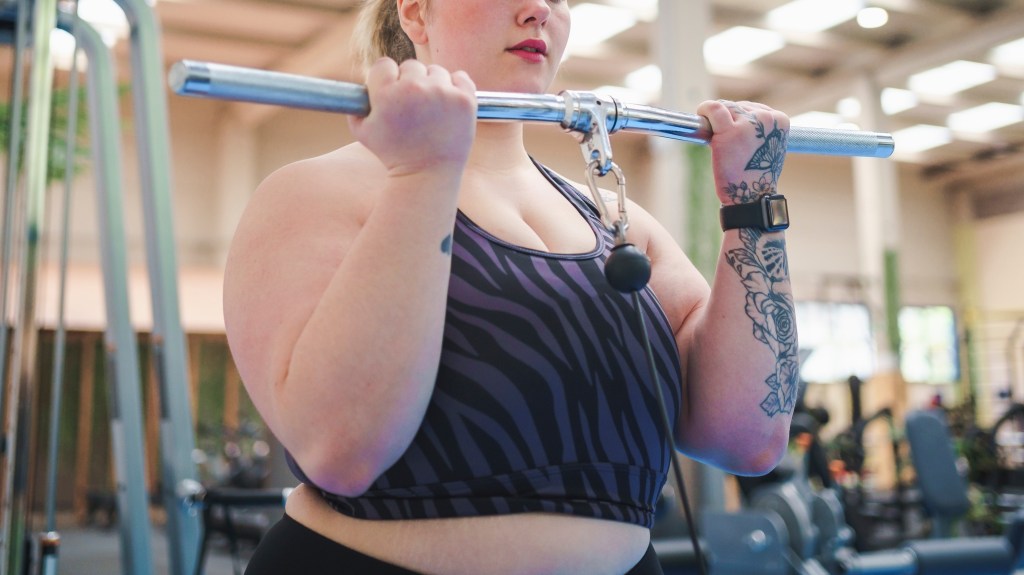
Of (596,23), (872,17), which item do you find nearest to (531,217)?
(596,23)

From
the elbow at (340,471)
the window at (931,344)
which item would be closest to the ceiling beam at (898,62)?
the window at (931,344)

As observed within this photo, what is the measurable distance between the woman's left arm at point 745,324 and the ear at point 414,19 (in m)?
0.28

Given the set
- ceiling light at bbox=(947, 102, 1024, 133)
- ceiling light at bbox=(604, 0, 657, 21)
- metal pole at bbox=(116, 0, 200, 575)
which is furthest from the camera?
ceiling light at bbox=(947, 102, 1024, 133)

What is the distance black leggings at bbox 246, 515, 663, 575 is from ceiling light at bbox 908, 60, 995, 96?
10.4 meters

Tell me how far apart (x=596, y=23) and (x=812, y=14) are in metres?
1.97

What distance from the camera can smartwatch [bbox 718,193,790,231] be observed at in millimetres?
903

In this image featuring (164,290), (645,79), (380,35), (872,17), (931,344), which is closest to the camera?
(380,35)

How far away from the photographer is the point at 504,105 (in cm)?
72

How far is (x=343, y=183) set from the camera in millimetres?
794

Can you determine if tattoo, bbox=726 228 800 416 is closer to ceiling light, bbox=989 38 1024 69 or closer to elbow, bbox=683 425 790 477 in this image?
elbow, bbox=683 425 790 477

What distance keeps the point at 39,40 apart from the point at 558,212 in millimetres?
1257

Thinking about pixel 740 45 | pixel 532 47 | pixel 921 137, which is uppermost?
pixel 740 45

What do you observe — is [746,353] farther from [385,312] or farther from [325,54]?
[325,54]

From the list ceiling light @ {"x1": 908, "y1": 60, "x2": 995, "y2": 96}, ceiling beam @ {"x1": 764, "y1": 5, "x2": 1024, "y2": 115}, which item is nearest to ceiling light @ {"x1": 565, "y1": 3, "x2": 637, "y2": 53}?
ceiling beam @ {"x1": 764, "y1": 5, "x2": 1024, "y2": 115}
